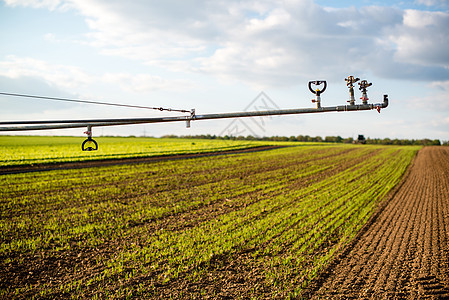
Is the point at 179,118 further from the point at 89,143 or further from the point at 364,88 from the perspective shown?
the point at 364,88

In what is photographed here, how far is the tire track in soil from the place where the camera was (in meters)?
7.73

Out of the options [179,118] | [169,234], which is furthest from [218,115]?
[169,234]

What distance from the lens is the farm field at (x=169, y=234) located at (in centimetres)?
789

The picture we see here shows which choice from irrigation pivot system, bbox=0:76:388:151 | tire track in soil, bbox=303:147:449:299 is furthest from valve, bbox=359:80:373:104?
tire track in soil, bbox=303:147:449:299

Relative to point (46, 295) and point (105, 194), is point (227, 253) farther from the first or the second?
point (105, 194)

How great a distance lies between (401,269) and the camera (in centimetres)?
891

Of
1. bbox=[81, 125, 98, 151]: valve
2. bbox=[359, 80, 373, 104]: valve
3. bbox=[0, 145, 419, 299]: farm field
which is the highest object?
bbox=[359, 80, 373, 104]: valve

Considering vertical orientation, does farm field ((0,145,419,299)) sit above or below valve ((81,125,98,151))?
below

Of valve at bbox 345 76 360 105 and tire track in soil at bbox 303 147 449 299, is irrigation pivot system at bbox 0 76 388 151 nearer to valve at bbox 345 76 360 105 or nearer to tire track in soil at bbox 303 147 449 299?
valve at bbox 345 76 360 105

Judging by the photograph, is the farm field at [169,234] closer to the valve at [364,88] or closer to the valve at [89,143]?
the valve at [89,143]

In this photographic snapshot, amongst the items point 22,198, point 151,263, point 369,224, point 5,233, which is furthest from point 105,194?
point 369,224

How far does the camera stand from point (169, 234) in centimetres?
1122

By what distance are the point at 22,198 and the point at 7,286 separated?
9.30 m

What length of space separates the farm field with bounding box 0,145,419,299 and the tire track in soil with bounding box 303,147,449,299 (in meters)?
0.48
